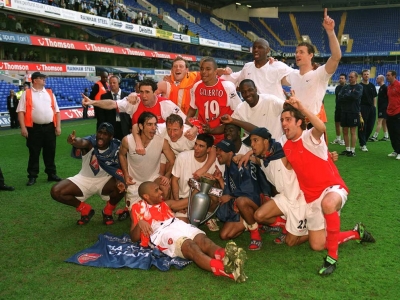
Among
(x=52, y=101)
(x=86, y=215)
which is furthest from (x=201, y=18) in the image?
(x=86, y=215)

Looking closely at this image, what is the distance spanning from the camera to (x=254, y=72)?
5.66 m

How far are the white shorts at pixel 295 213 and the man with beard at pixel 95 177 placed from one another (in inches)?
86.7

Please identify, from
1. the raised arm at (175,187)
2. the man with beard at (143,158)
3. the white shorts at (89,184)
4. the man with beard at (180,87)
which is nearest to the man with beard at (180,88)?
the man with beard at (180,87)

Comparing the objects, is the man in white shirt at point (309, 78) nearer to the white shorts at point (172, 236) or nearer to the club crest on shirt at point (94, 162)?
the white shorts at point (172, 236)

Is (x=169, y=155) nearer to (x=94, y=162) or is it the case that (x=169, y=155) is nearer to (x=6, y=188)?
(x=94, y=162)

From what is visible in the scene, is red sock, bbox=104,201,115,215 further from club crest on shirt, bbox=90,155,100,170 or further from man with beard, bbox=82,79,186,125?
man with beard, bbox=82,79,186,125

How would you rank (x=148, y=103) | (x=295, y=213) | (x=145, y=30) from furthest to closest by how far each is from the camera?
1. (x=145, y=30)
2. (x=148, y=103)
3. (x=295, y=213)

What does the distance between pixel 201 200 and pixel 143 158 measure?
1.13m

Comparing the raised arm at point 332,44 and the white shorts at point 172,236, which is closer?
the white shorts at point 172,236

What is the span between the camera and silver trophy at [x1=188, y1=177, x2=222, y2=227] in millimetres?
4457

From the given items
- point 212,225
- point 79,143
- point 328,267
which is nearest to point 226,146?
point 212,225

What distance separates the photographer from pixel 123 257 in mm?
3902

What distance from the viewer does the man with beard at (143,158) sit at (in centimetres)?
481

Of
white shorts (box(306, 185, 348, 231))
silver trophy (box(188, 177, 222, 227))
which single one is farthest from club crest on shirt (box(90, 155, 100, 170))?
white shorts (box(306, 185, 348, 231))
